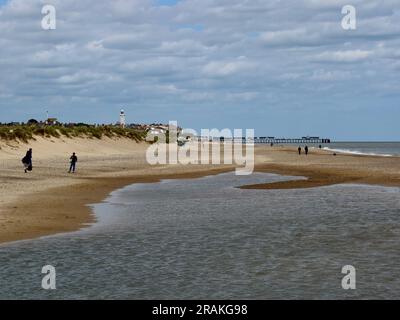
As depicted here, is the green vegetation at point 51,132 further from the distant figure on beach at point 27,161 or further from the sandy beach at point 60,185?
the distant figure on beach at point 27,161

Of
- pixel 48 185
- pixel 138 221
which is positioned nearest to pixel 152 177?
pixel 48 185

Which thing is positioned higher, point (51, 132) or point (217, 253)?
point (51, 132)

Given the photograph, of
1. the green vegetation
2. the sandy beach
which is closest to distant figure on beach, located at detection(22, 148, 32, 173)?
the sandy beach

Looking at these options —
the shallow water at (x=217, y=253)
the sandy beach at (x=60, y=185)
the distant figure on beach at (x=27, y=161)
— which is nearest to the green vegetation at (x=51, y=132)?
the sandy beach at (x=60, y=185)

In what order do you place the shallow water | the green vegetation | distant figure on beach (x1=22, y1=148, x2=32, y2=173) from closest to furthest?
the shallow water, distant figure on beach (x1=22, y1=148, x2=32, y2=173), the green vegetation

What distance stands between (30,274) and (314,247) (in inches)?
341

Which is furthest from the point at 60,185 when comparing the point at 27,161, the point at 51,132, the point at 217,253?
the point at 51,132

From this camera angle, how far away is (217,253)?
63.4 feet

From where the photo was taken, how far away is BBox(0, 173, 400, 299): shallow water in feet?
49.7

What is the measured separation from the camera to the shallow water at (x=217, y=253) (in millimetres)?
15156

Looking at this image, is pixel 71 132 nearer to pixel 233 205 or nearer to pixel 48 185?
pixel 48 185

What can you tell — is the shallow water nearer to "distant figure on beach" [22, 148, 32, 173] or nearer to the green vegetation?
"distant figure on beach" [22, 148, 32, 173]

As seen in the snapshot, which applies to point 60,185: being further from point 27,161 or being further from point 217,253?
point 217,253

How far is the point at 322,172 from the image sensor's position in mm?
60156
